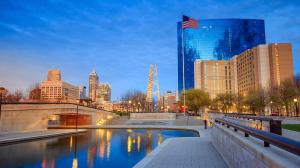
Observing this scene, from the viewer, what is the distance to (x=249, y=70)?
4985 inches

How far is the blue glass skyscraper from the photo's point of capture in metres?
165

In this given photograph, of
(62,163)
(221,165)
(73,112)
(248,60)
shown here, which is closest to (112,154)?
(62,163)

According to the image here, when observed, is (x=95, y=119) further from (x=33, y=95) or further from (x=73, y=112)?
(x=33, y=95)

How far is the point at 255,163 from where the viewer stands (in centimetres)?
615

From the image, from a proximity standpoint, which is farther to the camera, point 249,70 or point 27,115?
point 249,70

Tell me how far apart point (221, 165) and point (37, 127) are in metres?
35.9

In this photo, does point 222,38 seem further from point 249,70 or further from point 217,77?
point 249,70

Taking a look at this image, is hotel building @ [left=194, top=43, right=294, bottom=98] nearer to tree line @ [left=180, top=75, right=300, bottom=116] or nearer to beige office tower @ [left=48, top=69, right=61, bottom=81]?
tree line @ [left=180, top=75, right=300, bottom=116]

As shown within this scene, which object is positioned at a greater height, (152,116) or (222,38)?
(222,38)

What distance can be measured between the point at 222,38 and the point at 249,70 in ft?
153

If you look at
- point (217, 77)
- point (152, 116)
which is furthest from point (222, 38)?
point (152, 116)

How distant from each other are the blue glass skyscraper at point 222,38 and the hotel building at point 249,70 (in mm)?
12659

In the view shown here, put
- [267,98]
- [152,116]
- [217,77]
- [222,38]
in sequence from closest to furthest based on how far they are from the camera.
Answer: [152,116]
[267,98]
[217,77]
[222,38]

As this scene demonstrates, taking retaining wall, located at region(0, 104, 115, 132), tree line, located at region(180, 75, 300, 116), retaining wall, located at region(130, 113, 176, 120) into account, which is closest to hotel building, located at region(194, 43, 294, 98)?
tree line, located at region(180, 75, 300, 116)
